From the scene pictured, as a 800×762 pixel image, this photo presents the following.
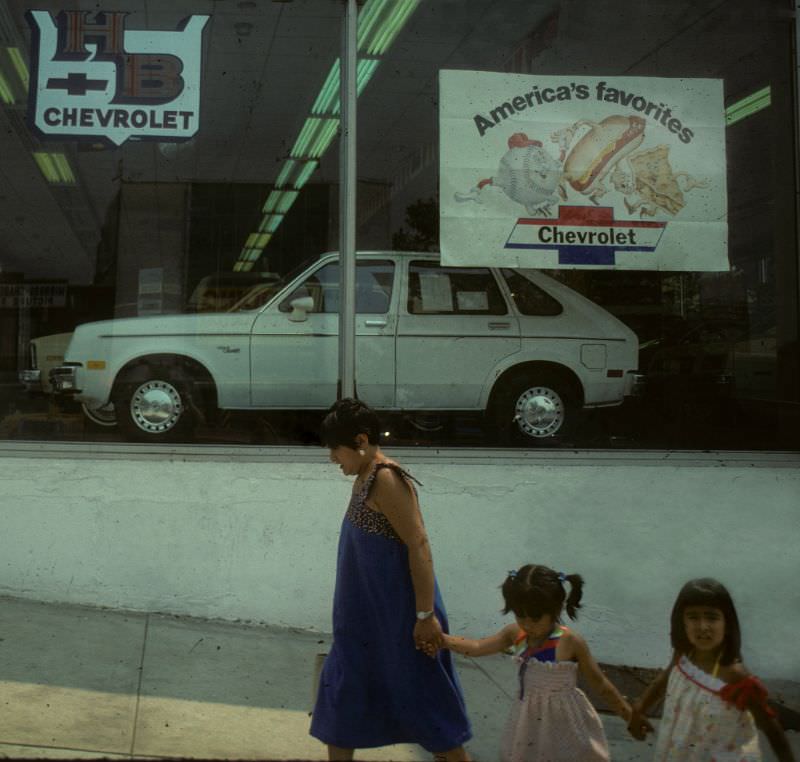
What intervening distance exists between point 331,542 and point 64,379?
1.93 metres

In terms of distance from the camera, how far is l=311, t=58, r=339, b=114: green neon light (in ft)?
22.1

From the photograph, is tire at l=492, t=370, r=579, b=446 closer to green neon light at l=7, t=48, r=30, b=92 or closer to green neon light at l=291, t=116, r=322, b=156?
green neon light at l=291, t=116, r=322, b=156

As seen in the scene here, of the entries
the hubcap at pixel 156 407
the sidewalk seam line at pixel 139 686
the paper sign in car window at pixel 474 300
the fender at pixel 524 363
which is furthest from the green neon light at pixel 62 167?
the fender at pixel 524 363

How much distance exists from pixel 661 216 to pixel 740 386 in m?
1.16

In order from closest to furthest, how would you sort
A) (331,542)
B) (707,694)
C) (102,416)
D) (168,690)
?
(707,694)
(168,690)
(331,542)
(102,416)

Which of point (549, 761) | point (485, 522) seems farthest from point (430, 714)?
point (485, 522)

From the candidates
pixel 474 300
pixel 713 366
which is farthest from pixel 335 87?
pixel 713 366

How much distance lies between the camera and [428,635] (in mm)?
3895

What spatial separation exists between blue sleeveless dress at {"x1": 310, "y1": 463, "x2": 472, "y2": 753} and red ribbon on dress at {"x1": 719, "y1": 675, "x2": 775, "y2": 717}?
1.10 metres

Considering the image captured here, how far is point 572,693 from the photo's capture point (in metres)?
3.54

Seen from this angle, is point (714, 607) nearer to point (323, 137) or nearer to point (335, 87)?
point (323, 137)

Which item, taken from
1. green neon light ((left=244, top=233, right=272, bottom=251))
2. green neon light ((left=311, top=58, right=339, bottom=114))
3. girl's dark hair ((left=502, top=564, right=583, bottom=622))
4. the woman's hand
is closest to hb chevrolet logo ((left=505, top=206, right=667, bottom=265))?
green neon light ((left=311, top=58, right=339, bottom=114))

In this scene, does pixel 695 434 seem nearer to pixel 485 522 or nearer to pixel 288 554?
pixel 485 522

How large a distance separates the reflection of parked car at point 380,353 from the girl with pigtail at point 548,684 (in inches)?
117
